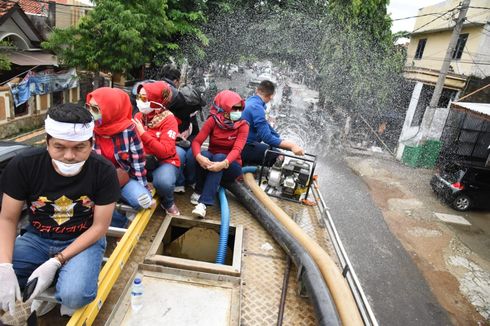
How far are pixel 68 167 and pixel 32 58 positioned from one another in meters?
15.8

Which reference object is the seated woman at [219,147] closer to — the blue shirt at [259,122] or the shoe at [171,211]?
the shoe at [171,211]

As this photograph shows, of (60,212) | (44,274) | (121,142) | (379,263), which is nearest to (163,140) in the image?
(121,142)

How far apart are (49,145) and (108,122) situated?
0.97 meters

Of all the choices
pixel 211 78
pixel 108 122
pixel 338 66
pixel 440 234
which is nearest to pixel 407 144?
pixel 338 66

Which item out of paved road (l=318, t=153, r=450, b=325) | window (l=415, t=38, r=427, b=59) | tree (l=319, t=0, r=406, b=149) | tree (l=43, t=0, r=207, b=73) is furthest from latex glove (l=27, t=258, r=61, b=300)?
window (l=415, t=38, r=427, b=59)

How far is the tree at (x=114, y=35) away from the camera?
11672 millimetres

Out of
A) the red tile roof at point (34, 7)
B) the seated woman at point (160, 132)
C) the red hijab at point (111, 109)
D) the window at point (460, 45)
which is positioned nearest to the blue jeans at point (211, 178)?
the seated woman at point (160, 132)

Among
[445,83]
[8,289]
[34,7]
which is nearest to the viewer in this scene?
[8,289]

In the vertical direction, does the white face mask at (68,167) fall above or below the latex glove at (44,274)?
above

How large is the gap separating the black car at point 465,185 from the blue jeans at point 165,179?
10902mm

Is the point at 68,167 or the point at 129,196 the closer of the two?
the point at 68,167

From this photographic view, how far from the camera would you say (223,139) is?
4172 millimetres

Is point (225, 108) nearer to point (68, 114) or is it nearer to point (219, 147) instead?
point (219, 147)

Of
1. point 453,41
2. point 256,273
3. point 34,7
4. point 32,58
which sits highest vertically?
point 453,41
